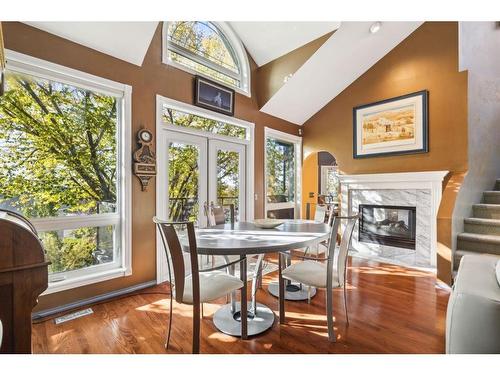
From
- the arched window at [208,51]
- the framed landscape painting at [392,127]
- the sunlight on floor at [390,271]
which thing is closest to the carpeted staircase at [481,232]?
the sunlight on floor at [390,271]

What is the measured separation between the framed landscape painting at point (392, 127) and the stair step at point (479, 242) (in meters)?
1.28

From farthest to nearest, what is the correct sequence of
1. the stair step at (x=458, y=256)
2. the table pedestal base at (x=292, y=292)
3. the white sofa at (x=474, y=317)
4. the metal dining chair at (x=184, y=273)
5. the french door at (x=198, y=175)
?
1. the french door at (x=198, y=175)
2. the stair step at (x=458, y=256)
3. the table pedestal base at (x=292, y=292)
4. the metal dining chair at (x=184, y=273)
5. the white sofa at (x=474, y=317)

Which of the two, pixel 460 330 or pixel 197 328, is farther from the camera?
pixel 197 328

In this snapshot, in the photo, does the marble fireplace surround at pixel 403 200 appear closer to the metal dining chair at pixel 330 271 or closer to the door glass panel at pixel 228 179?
the door glass panel at pixel 228 179

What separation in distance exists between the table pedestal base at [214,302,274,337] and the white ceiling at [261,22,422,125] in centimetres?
315

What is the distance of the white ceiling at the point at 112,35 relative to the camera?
2297mm

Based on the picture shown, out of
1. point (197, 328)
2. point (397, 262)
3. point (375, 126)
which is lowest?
point (397, 262)

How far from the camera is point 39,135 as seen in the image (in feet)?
7.64

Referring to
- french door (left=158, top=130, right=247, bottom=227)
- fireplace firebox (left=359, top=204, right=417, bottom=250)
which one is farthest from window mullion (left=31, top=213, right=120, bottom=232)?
fireplace firebox (left=359, top=204, right=417, bottom=250)

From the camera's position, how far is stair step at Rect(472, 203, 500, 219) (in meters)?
3.29

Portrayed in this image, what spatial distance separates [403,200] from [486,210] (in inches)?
37.0
